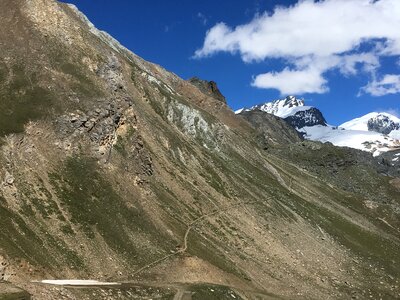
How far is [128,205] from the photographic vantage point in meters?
87.9

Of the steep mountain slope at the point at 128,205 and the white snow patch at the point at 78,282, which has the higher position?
the steep mountain slope at the point at 128,205

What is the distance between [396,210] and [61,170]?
6199 inches

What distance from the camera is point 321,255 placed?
119188 mm

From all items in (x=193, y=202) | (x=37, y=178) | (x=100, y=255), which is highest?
(x=193, y=202)

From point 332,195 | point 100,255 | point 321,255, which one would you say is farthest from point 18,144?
point 332,195

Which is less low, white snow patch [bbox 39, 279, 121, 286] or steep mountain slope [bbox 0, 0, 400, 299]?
steep mountain slope [bbox 0, 0, 400, 299]

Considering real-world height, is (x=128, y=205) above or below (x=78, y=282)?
above

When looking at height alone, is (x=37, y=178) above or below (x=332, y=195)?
below

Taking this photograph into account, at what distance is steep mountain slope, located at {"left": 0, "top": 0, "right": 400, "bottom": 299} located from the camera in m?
69.2

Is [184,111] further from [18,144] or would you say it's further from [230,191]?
[18,144]

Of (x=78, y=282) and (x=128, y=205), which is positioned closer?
(x=78, y=282)

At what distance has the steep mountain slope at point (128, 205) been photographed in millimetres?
69250

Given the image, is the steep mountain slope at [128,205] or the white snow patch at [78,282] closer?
the white snow patch at [78,282]

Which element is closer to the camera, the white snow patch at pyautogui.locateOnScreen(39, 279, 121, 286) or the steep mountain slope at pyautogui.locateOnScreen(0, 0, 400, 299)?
the white snow patch at pyautogui.locateOnScreen(39, 279, 121, 286)
